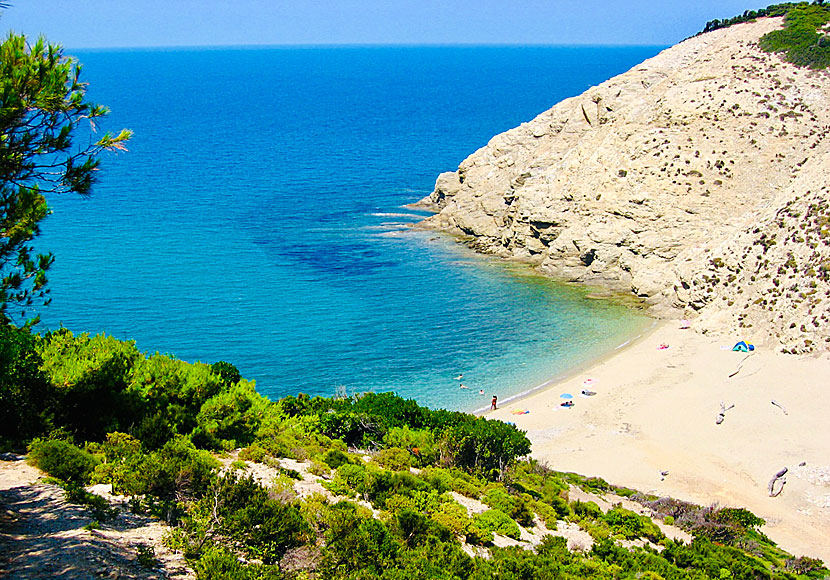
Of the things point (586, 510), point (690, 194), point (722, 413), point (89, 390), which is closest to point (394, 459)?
point (586, 510)

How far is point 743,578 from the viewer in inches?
657

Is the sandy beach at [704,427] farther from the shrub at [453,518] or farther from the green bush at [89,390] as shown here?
the green bush at [89,390]

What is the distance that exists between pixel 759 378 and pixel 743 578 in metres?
21.3

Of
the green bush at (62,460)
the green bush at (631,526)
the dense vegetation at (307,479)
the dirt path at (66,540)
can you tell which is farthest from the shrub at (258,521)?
the green bush at (631,526)

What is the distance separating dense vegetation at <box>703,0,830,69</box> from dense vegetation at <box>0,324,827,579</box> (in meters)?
48.5

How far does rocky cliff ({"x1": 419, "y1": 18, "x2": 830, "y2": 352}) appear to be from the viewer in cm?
4266

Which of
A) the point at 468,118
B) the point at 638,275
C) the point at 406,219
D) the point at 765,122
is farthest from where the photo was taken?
the point at 468,118

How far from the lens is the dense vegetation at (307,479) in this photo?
1238 cm

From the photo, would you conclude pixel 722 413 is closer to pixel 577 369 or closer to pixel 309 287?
pixel 577 369

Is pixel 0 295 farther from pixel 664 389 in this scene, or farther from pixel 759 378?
pixel 759 378

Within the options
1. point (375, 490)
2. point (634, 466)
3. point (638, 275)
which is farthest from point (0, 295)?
point (638, 275)

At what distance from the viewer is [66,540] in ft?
35.7

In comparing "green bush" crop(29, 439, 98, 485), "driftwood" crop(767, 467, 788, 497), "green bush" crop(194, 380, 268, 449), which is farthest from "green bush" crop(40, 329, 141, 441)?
"driftwood" crop(767, 467, 788, 497)

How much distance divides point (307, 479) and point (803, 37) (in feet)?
202
